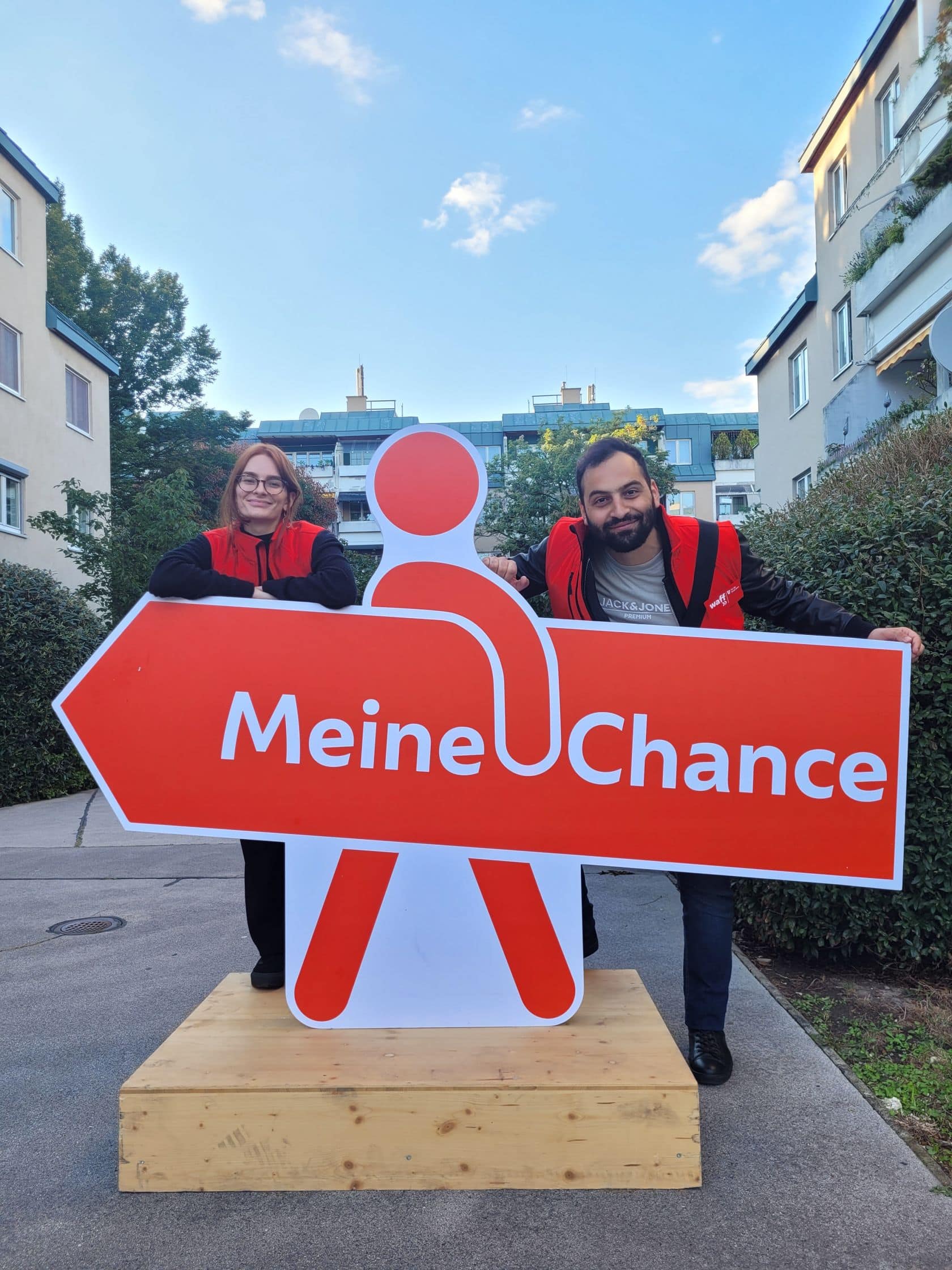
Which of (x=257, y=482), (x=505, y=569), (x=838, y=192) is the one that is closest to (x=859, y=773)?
(x=505, y=569)

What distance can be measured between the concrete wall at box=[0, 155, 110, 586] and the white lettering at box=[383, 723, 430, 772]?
15.2 meters

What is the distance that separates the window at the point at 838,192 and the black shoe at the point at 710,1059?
19371mm

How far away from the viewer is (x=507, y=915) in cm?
287

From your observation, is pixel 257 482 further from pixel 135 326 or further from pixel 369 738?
pixel 135 326

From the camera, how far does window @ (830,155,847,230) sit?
61.9 ft

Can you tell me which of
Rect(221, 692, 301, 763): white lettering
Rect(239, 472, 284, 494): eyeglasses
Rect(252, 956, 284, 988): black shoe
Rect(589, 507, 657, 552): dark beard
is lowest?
Rect(252, 956, 284, 988): black shoe

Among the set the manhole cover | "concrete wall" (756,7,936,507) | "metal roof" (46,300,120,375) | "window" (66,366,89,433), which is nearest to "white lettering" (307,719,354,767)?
the manhole cover

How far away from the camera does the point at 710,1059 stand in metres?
2.96

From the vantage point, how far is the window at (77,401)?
19.0 metres

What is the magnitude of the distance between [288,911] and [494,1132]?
881 mm

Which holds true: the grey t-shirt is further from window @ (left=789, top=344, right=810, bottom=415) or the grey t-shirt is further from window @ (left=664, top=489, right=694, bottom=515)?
window @ (left=664, top=489, right=694, bottom=515)

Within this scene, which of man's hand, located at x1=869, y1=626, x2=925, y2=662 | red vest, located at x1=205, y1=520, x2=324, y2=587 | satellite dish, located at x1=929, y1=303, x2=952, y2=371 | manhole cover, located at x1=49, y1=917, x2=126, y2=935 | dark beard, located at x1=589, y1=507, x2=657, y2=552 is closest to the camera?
man's hand, located at x1=869, y1=626, x2=925, y2=662

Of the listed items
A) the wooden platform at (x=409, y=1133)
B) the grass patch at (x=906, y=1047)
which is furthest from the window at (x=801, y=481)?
the wooden platform at (x=409, y=1133)

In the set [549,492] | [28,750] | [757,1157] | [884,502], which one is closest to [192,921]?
[757,1157]
